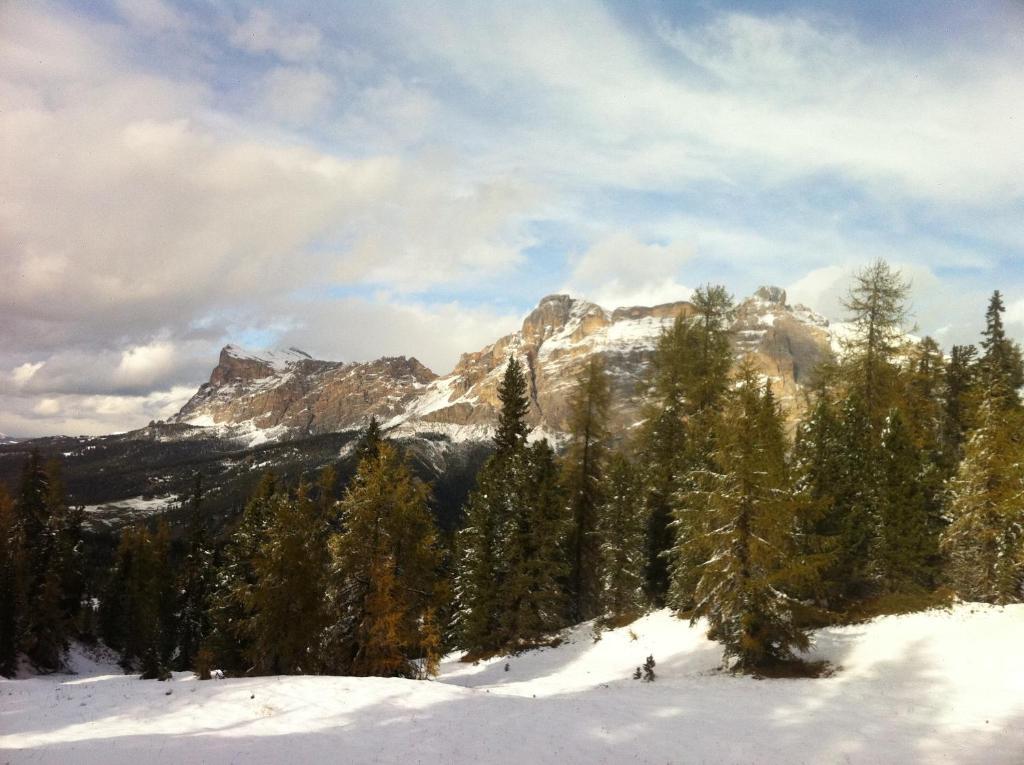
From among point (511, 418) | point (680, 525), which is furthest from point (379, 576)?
point (511, 418)

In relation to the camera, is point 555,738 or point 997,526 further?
point 997,526

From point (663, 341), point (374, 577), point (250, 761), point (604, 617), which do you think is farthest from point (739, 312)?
point (250, 761)

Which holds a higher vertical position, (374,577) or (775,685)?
(374,577)

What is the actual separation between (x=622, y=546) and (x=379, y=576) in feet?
51.5

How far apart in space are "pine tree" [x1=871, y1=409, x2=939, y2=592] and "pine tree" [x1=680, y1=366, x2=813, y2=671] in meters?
5.04

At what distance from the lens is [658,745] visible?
1424 cm

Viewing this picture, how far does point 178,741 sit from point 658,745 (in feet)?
36.3

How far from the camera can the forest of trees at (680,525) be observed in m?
21.7

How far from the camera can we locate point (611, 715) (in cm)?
1681

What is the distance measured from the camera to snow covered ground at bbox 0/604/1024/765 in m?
13.0

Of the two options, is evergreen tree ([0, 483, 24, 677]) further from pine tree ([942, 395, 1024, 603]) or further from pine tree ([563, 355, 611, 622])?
pine tree ([942, 395, 1024, 603])

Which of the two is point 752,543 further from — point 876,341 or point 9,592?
point 9,592

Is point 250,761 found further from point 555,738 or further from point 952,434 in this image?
point 952,434

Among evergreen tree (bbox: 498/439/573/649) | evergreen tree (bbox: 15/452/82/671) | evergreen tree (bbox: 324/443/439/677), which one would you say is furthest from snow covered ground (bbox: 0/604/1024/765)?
evergreen tree (bbox: 15/452/82/671)
